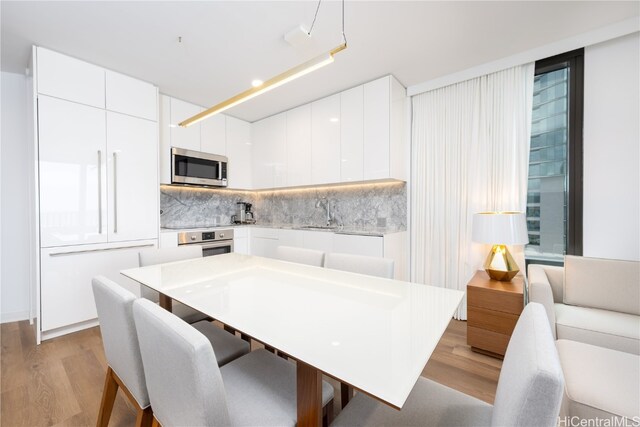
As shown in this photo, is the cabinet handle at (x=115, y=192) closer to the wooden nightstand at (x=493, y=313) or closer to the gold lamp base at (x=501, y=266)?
the wooden nightstand at (x=493, y=313)

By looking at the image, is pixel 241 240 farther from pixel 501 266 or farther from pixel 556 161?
pixel 556 161

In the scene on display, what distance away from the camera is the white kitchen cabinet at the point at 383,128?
9.22 ft

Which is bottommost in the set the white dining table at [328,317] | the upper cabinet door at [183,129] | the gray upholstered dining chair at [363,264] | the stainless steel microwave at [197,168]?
the white dining table at [328,317]

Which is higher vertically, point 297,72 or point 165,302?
point 297,72

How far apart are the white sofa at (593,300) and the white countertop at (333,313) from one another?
1.04 m

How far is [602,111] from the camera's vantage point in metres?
2.17

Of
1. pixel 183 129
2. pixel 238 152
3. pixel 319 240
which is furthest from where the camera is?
pixel 238 152

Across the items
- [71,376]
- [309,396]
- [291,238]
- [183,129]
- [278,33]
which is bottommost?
[71,376]

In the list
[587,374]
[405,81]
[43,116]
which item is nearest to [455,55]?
[405,81]

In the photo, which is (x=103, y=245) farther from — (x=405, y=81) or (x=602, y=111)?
(x=602, y=111)

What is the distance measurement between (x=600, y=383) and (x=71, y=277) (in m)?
3.70


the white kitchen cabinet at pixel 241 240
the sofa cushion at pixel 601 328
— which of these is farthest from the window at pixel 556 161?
the white kitchen cabinet at pixel 241 240

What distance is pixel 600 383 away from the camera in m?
1.17

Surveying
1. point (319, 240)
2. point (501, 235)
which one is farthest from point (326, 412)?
point (319, 240)
